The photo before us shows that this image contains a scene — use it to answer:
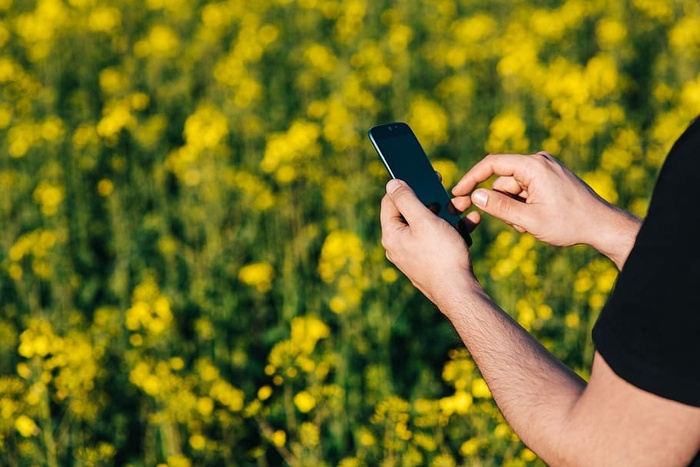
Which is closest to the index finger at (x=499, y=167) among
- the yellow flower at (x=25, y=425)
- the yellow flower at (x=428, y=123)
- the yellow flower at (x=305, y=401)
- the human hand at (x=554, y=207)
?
the human hand at (x=554, y=207)

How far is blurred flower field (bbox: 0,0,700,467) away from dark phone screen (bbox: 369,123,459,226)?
690 millimetres

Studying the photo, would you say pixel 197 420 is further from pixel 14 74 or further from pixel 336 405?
pixel 14 74

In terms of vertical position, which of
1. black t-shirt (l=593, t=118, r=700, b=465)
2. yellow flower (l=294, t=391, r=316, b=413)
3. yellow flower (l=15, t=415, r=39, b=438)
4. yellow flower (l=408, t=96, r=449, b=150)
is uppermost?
black t-shirt (l=593, t=118, r=700, b=465)

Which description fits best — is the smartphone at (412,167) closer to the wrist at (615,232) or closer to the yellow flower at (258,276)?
the wrist at (615,232)

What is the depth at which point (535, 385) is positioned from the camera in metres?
1.28

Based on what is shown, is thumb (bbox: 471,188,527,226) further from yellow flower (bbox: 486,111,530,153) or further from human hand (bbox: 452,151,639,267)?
yellow flower (bbox: 486,111,530,153)

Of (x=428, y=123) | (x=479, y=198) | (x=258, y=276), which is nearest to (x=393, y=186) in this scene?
(x=479, y=198)

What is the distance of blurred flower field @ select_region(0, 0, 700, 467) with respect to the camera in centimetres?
256

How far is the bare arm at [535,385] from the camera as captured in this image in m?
1.08

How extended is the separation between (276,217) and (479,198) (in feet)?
7.96

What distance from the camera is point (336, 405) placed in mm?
2699

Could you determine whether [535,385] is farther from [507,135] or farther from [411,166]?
[507,135]

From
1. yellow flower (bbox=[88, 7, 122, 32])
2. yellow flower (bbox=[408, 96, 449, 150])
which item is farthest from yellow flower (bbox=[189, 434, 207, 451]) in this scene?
yellow flower (bbox=[88, 7, 122, 32])

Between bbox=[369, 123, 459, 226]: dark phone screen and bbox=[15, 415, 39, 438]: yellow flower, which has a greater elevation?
bbox=[369, 123, 459, 226]: dark phone screen
